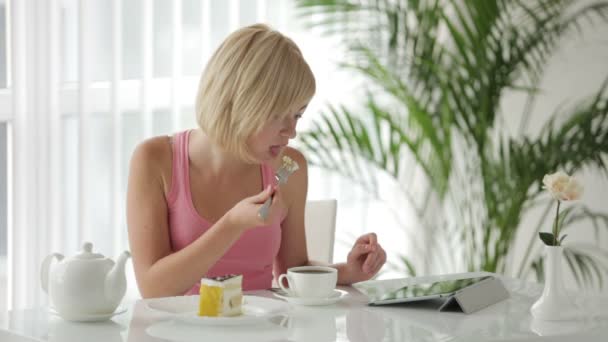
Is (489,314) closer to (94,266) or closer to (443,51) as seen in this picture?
(94,266)

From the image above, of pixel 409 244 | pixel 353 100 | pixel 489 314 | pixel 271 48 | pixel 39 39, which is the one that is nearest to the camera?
pixel 489 314

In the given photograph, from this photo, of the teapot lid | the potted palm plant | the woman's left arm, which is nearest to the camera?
the teapot lid

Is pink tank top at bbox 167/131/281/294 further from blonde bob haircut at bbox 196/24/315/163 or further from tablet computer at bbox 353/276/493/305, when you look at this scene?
tablet computer at bbox 353/276/493/305

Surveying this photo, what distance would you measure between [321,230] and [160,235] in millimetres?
611

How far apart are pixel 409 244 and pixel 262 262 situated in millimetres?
2306

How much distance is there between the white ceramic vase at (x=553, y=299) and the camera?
1917mm

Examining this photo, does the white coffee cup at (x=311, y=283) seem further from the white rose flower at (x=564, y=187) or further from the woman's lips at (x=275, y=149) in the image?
the white rose flower at (x=564, y=187)

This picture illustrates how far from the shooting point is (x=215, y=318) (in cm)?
177

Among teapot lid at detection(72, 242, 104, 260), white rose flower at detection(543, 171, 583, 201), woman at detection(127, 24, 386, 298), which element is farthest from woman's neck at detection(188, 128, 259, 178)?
white rose flower at detection(543, 171, 583, 201)

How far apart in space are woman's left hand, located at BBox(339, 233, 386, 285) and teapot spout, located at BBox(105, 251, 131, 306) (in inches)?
24.2

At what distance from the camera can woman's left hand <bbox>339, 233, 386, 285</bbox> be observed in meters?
2.28

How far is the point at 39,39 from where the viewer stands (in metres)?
3.09

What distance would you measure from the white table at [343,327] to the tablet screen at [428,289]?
1.1 inches

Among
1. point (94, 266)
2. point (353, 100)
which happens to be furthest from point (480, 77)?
point (94, 266)
